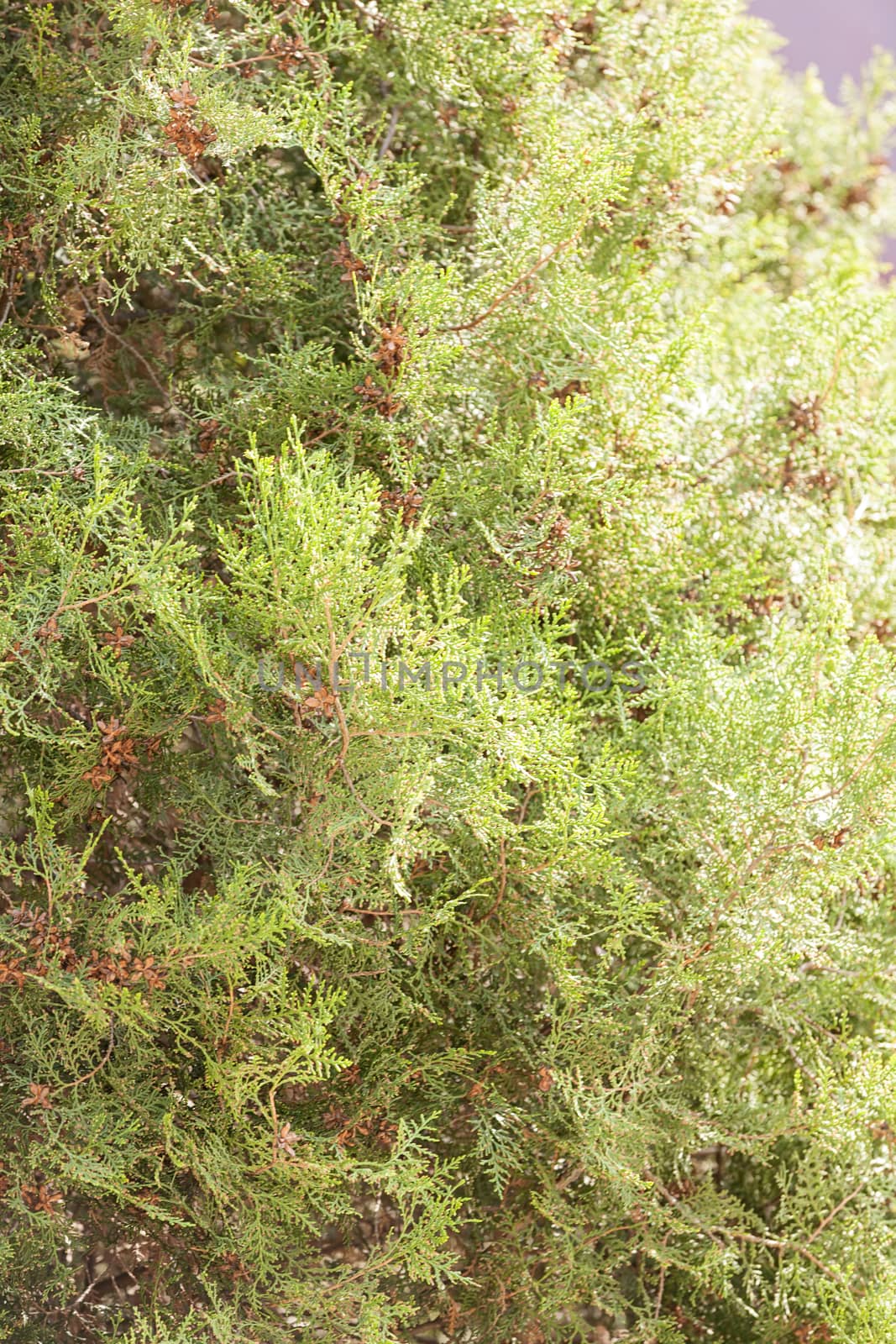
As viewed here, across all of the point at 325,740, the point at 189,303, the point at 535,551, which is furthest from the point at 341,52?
the point at 325,740

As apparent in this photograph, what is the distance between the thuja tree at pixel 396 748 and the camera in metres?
0.62

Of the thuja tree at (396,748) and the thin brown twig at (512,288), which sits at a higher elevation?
the thin brown twig at (512,288)

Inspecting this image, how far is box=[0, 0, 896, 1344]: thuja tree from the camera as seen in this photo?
0.62 meters

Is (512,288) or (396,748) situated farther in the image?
(512,288)

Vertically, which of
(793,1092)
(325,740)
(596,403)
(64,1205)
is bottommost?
(64,1205)

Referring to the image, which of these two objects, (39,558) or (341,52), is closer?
(39,558)

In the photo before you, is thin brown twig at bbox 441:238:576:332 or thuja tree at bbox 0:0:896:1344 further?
thin brown twig at bbox 441:238:576:332

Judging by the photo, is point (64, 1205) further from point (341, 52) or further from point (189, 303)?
point (341, 52)

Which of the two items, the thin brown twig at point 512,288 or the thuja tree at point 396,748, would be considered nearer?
the thuja tree at point 396,748

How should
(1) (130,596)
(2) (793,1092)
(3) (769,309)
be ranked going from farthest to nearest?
(3) (769,309) < (2) (793,1092) < (1) (130,596)

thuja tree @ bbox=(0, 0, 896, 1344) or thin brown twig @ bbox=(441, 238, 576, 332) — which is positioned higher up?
thin brown twig @ bbox=(441, 238, 576, 332)

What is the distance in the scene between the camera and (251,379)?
Result: 73 cm

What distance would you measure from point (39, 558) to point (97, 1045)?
0.83ft

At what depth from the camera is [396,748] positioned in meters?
0.61
